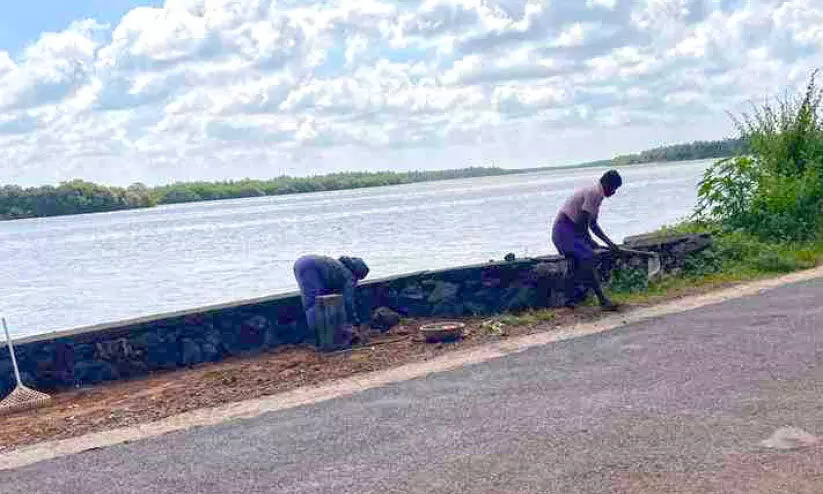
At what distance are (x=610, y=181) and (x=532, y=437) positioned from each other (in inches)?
213

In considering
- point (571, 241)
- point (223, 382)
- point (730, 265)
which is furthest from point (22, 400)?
point (730, 265)

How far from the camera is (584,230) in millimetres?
11438

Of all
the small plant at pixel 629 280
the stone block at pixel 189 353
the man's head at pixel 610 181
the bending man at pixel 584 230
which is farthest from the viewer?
the small plant at pixel 629 280

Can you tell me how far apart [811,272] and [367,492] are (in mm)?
9538

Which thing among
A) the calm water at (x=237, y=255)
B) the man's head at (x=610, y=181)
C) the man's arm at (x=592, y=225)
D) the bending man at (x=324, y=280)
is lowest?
the calm water at (x=237, y=255)

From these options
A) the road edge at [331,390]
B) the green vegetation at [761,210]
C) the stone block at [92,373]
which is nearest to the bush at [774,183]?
the green vegetation at [761,210]

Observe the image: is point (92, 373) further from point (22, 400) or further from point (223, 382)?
point (223, 382)

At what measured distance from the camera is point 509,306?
11.9 meters

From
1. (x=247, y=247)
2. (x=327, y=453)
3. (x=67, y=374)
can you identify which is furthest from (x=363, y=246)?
(x=327, y=453)

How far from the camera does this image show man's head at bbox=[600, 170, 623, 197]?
1095 cm

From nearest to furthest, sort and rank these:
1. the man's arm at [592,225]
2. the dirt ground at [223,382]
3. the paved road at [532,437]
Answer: the paved road at [532,437] < the dirt ground at [223,382] < the man's arm at [592,225]

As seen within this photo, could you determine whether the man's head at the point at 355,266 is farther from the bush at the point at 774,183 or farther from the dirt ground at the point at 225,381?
the bush at the point at 774,183

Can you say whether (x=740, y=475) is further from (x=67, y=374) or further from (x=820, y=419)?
(x=67, y=374)

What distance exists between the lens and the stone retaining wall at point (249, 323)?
9.77 metres
